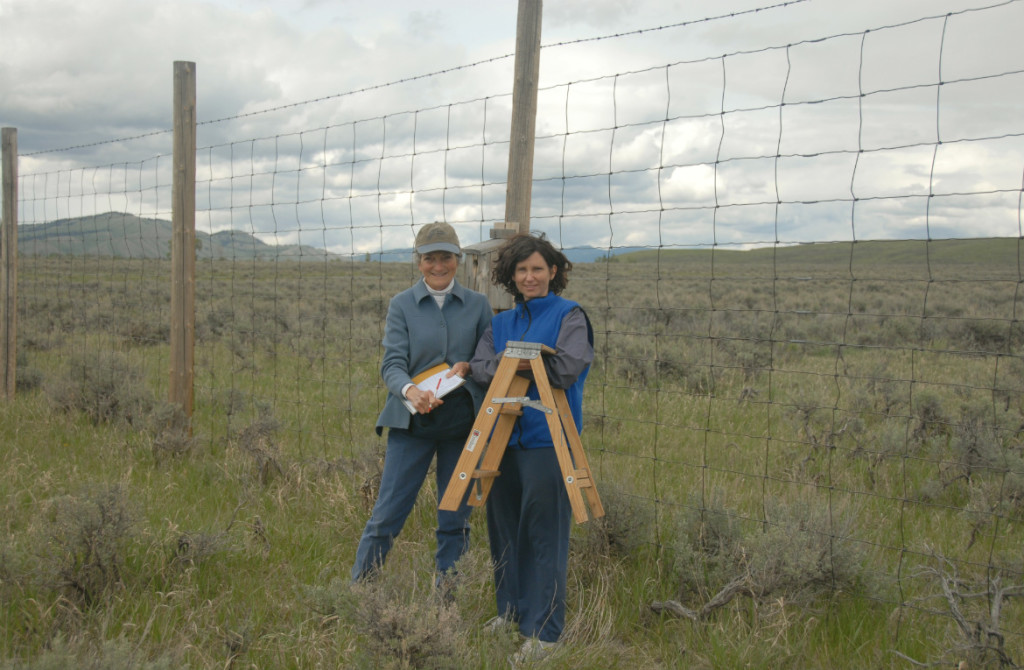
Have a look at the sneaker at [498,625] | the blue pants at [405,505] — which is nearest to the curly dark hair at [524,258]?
the blue pants at [405,505]

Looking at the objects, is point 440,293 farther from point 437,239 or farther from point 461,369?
point 461,369

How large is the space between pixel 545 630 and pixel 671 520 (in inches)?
57.2

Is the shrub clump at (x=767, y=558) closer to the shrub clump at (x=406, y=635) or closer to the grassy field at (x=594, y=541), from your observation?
the grassy field at (x=594, y=541)

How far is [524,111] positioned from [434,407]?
5.82ft

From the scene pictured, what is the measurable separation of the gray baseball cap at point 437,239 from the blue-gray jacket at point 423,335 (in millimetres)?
201

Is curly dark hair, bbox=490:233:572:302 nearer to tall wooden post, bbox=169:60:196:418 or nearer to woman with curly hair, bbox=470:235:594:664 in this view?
woman with curly hair, bbox=470:235:594:664

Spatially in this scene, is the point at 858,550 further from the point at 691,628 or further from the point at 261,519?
the point at 261,519

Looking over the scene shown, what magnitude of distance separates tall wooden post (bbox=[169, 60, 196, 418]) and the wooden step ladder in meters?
4.19

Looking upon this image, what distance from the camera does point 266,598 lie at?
13.0ft

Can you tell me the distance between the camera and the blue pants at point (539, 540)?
3441 millimetres

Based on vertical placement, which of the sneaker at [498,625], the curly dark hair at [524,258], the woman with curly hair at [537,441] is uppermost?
the curly dark hair at [524,258]

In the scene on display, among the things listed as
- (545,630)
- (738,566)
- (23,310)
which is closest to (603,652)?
(545,630)

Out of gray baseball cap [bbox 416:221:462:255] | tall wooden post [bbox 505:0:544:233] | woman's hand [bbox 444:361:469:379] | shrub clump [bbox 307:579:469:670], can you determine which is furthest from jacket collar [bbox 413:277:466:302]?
shrub clump [bbox 307:579:469:670]

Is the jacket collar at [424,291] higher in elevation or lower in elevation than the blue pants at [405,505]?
higher
